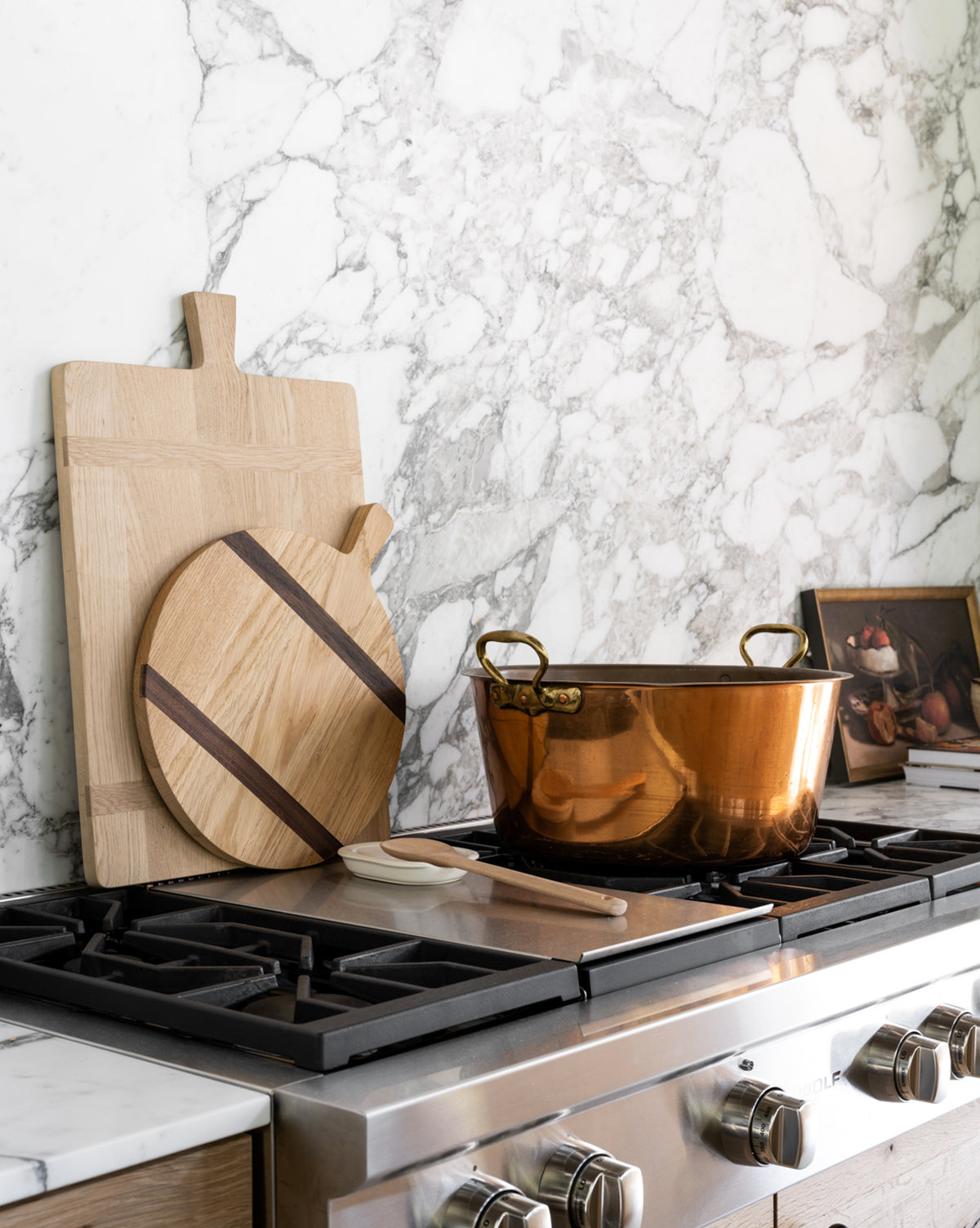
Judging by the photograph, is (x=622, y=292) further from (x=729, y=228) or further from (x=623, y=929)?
(x=623, y=929)

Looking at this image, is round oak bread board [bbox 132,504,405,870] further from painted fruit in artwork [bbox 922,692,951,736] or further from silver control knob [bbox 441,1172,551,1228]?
painted fruit in artwork [bbox 922,692,951,736]

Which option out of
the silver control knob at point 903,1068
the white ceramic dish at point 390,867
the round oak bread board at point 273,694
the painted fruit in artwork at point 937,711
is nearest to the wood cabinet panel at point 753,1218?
the silver control knob at point 903,1068

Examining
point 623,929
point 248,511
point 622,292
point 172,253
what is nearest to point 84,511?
point 248,511

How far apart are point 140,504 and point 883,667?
1255 mm

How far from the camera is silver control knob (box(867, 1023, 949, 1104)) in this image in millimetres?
961

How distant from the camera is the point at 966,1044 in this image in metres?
1.02

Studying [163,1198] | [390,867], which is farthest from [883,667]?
[163,1198]

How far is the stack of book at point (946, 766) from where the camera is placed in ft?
6.07

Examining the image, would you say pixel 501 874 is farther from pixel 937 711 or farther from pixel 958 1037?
pixel 937 711

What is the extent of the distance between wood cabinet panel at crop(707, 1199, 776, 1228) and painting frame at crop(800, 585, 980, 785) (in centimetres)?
101

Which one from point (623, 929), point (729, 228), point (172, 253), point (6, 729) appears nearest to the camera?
point (623, 929)

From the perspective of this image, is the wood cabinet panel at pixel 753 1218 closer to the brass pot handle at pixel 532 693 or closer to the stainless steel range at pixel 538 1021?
the stainless steel range at pixel 538 1021

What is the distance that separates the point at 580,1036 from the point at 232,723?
0.53 m

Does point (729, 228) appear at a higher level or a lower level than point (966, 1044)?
higher
